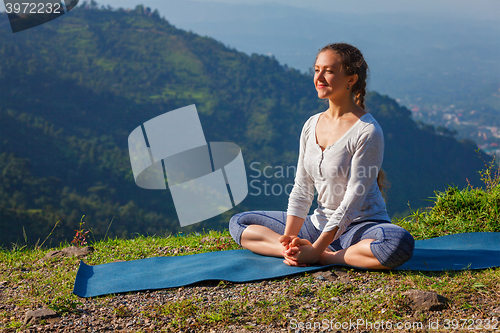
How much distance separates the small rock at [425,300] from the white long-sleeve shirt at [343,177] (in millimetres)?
556

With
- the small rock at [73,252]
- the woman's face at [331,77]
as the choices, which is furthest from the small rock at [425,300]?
the small rock at [73,252]

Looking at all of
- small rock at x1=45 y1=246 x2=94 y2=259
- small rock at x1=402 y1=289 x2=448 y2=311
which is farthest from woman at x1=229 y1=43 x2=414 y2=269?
small rock at x1=45 y1=246 x2=94 y2=259

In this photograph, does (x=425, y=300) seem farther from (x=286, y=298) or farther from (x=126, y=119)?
(x=126, y=119)

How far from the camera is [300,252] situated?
2.45 metres

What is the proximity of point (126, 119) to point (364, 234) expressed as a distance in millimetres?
42159

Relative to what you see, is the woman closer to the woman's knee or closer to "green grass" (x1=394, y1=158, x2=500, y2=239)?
the woman's knee

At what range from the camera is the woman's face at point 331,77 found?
2473 mm

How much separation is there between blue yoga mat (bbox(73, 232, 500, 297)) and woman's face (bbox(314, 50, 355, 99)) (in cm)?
106

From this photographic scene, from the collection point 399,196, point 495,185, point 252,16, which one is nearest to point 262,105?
point 399,196

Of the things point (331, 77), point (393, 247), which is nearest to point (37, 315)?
point (393, 247)

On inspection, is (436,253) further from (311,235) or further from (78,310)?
(78,310)

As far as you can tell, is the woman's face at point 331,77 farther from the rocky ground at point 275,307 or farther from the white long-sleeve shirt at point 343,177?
the rocky ground at point 275,307

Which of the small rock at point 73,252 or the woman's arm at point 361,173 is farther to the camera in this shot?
the small rock at point 73,252

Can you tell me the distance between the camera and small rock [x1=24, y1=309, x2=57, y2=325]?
2.03 meters
